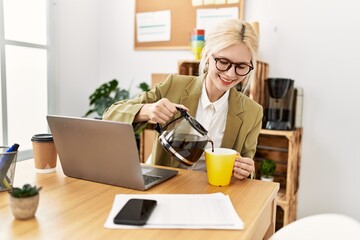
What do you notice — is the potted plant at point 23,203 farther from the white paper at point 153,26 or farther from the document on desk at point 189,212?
the white paper at point 153,26

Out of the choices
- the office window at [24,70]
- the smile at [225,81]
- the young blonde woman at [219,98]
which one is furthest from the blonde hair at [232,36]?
the office window at [24,70]

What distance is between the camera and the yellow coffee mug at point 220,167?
0.91 metres

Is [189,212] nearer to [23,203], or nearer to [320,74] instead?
[23,203]

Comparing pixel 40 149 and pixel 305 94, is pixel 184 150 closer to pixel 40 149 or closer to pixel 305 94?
pixel 40 149

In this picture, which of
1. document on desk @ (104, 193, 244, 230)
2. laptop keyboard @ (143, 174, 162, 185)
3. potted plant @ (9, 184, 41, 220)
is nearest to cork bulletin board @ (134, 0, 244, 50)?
laptop keyboard @ (143, 174, 162, 185)

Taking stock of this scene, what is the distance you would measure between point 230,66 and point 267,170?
1100 mm

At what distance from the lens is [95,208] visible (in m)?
0.74

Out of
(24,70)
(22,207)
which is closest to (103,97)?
(24,70)

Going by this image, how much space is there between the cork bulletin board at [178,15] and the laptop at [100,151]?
170 cm

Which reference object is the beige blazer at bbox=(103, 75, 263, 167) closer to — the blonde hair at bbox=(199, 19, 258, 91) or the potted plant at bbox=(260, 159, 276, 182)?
the blonde hair at bbox=(199, 19, 258, 91)

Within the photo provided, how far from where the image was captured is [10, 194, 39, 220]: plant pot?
2.17 ft

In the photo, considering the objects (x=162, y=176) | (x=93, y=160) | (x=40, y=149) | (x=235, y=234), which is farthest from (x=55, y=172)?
(x=235, y=234)

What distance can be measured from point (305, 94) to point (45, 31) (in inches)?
75.8

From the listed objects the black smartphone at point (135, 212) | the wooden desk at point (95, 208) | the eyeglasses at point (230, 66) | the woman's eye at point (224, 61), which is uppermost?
the woman's eye at point (224, 61)
